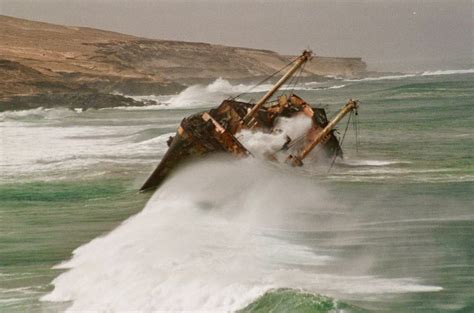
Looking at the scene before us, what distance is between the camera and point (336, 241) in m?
15.0

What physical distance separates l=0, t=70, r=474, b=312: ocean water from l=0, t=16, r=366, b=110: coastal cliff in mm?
26567

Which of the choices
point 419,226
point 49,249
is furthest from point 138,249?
point 419,226

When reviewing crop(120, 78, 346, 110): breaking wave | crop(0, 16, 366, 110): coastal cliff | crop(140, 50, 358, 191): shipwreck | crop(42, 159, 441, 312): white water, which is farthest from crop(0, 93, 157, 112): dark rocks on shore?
crop(42, 159, 441, 312): white water

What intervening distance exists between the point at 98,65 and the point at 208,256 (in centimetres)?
6618

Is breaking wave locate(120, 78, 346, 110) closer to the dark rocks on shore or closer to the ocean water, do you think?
the dark rocks on shore

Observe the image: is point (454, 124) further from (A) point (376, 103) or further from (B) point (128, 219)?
(B) point (128, 219)

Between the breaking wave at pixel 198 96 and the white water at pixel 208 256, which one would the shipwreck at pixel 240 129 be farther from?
the breaking wave at pixel 198 96

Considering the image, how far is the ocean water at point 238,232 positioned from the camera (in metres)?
11.4

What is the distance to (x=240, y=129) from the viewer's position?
79.7 ft

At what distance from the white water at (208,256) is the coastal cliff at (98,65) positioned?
3535 cm

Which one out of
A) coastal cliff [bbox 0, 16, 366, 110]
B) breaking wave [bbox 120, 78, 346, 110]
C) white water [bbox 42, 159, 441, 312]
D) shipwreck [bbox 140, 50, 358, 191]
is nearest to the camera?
white water [bbox 42, 159, 441, 312]

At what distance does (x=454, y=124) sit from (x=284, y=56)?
62.9 meters

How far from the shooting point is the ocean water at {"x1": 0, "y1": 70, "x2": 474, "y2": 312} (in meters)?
11.4

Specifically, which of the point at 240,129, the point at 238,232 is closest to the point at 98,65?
the point at 240,129
